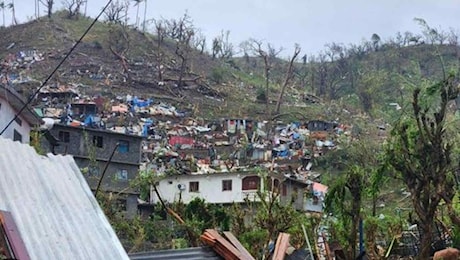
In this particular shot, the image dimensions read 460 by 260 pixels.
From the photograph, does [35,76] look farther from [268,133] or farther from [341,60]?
[341,60]

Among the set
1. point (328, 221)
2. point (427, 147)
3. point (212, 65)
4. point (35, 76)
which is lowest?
point (328, 221)

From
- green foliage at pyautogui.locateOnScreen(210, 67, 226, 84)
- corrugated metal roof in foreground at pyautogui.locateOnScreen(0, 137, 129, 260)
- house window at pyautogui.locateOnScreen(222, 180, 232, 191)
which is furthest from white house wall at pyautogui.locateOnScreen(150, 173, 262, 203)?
green foliage at pyautogui.locateOnScreen(210, 67, 226, 84)

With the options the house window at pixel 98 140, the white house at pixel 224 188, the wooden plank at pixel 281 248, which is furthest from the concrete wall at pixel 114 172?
the wooden plank at pixel 281 248

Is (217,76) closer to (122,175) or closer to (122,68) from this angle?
(122,68)

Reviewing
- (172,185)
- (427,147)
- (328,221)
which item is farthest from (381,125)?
(427,147)

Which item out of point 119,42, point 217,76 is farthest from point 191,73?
point 119,42

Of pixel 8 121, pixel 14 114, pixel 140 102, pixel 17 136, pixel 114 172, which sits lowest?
pixel 114 172
